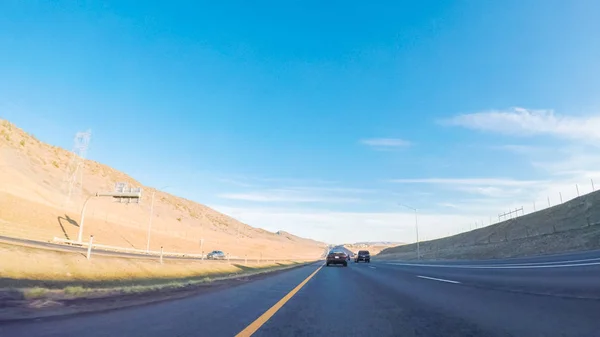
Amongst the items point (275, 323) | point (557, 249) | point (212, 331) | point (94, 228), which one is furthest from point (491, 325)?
point (94, 228)

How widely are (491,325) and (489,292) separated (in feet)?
13.6

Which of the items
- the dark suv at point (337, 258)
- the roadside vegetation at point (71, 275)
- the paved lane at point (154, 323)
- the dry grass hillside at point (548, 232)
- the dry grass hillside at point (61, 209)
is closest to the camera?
the paved lane at point (154, 323)

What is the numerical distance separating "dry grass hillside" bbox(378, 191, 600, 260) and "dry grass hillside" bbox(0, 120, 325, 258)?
50.2 m

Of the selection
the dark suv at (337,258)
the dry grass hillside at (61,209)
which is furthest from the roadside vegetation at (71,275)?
the dry grass hillside at (61,209)

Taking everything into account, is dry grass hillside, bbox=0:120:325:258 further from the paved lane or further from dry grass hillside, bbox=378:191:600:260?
dry grass hillside, bbox=378:191:600:260

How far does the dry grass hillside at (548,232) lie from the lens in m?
28.0

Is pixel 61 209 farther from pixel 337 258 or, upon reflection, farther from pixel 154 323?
pixel 154 323

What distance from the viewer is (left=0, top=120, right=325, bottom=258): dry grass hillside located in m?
45.6

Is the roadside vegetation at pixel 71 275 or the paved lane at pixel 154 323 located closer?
the paved lane at pixel 154 323

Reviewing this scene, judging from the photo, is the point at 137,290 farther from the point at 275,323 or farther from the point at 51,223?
the point at 51,223

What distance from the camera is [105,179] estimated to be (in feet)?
308

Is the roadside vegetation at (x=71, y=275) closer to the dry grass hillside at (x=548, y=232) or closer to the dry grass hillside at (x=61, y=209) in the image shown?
the dry grass hillside at (x=61, y=209)

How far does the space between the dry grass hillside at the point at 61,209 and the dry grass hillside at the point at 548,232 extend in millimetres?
50209

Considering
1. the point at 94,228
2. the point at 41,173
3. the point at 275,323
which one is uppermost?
the point at 41,173
